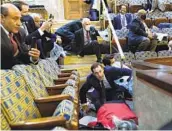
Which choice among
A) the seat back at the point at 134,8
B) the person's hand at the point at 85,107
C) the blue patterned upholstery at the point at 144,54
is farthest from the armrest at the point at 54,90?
the seat back at the point at 134,8

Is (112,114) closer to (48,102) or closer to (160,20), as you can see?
(48,102)

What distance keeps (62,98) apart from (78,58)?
8.95 ft

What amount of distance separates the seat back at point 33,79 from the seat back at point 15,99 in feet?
0.17

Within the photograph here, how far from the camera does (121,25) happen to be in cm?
532

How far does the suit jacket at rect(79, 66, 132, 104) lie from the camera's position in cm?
305

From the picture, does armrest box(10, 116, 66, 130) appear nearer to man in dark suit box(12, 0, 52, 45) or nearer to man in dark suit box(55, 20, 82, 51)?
man in dark suit box(12, 0, 52, 45)

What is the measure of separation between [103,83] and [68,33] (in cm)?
186

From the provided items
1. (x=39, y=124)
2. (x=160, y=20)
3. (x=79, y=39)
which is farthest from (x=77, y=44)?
(x=39, y=124)

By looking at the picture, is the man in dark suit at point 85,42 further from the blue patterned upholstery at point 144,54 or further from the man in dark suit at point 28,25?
the man in dark suit at point 28,25

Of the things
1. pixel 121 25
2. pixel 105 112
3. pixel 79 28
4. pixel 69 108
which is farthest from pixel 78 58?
pixel 69 108

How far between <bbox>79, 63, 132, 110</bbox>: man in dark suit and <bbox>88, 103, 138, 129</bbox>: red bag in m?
0.33

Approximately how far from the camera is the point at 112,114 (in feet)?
8.30

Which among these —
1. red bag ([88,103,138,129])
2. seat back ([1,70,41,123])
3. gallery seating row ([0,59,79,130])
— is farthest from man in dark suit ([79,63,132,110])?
seat back ([1,70,41,123])

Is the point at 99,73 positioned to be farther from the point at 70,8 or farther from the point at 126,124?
the point at 70,8
